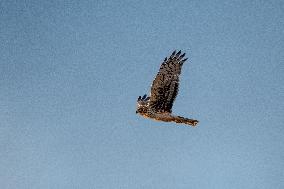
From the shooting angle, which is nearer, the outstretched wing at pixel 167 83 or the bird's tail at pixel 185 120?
the outstretched wing at pixel 167 83

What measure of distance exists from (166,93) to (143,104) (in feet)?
4.98

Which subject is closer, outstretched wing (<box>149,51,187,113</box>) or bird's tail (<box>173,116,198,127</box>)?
outstretched wing (<box>149,51,187,113</box>)

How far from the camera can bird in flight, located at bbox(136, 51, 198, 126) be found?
21.0 m

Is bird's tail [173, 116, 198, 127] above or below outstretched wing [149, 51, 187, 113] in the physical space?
below

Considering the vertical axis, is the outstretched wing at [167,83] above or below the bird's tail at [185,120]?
above

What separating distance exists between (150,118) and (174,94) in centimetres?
173

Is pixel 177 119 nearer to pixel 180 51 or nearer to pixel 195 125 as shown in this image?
pixel 195 125

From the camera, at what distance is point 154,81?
21.1 m

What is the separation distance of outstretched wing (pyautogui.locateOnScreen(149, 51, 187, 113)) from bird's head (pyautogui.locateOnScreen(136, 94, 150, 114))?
75 centimetres

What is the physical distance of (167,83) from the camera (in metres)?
21.2

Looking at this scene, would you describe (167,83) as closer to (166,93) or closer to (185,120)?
(166,93)

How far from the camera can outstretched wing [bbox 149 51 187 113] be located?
21.0 metres

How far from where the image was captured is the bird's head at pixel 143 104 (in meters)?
22.4

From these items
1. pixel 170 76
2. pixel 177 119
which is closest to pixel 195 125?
pixel 177 119
